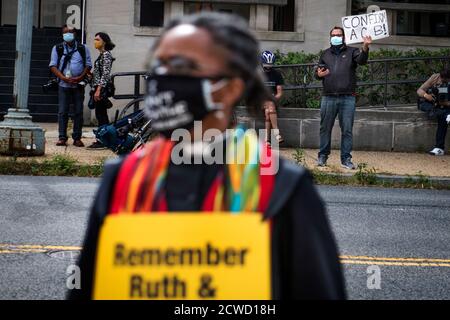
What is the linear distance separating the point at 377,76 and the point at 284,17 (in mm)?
3648

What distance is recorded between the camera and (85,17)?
1944 centimetres

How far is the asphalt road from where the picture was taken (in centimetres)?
627

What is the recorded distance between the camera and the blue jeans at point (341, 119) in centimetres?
1356

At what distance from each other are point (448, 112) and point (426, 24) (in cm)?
492

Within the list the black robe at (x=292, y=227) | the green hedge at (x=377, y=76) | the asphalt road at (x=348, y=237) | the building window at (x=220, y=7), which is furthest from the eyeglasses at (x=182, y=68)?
the building window at (x=220, y=7)

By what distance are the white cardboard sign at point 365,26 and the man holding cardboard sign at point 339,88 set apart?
330mm

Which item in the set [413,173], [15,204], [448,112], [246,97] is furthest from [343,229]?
[448,112]

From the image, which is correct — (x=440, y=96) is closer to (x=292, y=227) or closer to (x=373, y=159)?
(x=373, y=159)

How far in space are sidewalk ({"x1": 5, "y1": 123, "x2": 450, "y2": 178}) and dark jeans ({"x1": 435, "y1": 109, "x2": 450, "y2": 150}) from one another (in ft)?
1.09

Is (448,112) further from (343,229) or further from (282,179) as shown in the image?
(282,179)

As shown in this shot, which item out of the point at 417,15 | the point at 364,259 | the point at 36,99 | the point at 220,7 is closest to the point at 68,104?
the point at 36,99

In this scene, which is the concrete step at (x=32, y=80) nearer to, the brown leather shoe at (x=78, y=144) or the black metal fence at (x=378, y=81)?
the brown leather shoe at (x=78, y=144)

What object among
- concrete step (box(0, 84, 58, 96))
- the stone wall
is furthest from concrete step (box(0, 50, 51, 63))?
the stone wall

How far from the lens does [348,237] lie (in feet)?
27.0
